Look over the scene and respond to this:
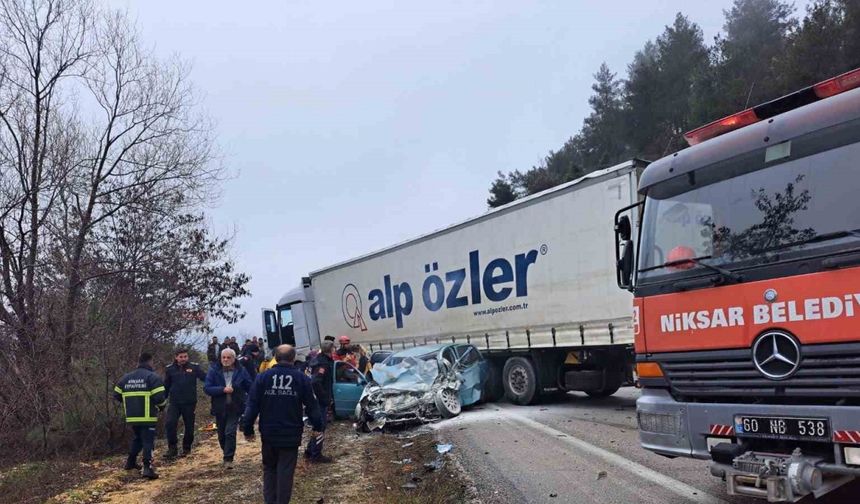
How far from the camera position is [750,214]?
167 inches

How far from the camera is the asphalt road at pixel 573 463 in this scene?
543cm

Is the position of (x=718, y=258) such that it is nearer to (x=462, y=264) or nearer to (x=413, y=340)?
(x=462, y=264)

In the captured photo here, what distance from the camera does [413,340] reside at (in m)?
15.1

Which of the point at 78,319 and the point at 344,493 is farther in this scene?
the point at 78,319

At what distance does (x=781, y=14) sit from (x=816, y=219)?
55769mm

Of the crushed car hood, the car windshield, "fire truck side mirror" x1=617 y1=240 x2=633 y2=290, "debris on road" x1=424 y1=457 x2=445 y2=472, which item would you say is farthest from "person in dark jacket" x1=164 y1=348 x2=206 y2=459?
"fire truck side mirror" x1=617 y1=240 x2=633 y2=290

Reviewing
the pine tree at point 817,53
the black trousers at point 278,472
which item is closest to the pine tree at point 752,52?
the pine tree at point 817,53

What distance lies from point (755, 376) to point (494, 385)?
30.0 ft

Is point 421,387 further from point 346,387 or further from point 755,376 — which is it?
point 755,376

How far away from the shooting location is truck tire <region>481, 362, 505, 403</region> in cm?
1291

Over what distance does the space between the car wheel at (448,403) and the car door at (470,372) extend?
0.45 metres

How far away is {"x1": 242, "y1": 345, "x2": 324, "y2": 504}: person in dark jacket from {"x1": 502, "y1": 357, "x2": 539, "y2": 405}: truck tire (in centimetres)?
705

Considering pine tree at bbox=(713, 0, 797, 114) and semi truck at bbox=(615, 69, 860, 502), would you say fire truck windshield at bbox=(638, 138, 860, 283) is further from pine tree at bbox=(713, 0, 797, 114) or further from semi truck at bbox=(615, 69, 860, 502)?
pine tree at bbox=(713, 0, 797, 114)

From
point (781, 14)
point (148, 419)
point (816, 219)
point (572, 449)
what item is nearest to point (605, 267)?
point (572, 449)
